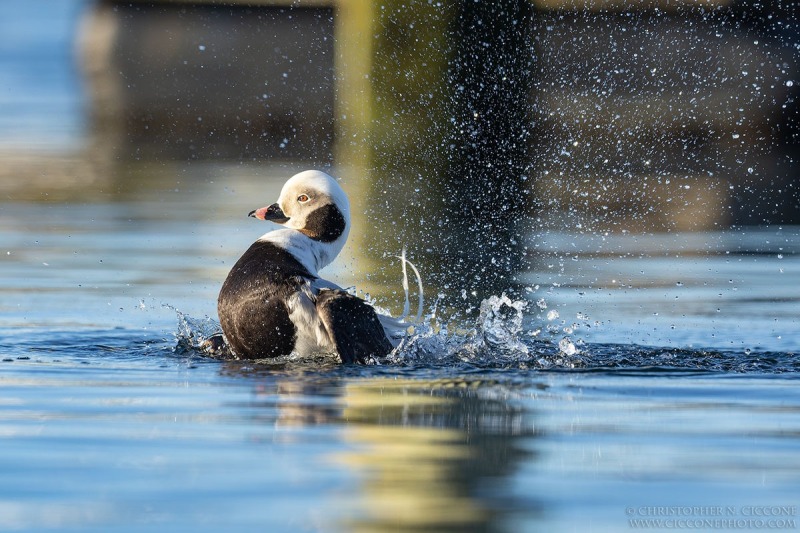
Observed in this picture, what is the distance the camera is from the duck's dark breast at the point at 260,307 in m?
5.61

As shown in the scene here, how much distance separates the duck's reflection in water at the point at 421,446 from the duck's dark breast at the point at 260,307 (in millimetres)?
633

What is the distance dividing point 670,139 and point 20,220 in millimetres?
6147

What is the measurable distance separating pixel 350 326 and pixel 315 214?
0.69 meters

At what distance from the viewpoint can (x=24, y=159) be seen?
42.4 feet

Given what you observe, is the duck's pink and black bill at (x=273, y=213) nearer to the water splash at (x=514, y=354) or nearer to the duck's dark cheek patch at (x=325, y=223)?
the duck's dark cheek patch at (x=325, y=223)

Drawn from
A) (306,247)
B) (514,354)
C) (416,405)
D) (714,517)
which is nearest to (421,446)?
(416,405)

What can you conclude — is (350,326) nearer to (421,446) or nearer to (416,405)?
(416,405)

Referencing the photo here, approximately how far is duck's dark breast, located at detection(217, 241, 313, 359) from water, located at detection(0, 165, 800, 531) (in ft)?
0.53

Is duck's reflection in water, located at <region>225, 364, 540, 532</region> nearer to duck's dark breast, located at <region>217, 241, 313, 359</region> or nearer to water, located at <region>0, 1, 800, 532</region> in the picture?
water, located at <region>0, 1, 800, 532</region>

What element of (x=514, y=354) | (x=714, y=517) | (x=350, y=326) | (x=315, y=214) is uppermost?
(x=315, y=214)

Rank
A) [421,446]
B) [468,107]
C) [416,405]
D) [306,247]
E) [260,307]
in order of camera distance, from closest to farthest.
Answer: [421,446]
[416,405]
[260,307]
[306,247]
[468,107]

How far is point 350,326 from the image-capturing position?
5.48 metres

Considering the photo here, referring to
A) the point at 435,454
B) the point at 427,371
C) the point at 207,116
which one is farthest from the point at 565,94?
the point at 435,454

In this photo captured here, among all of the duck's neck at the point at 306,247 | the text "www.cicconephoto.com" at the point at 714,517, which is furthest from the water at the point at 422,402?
the duck's neck at the point at 306,247
